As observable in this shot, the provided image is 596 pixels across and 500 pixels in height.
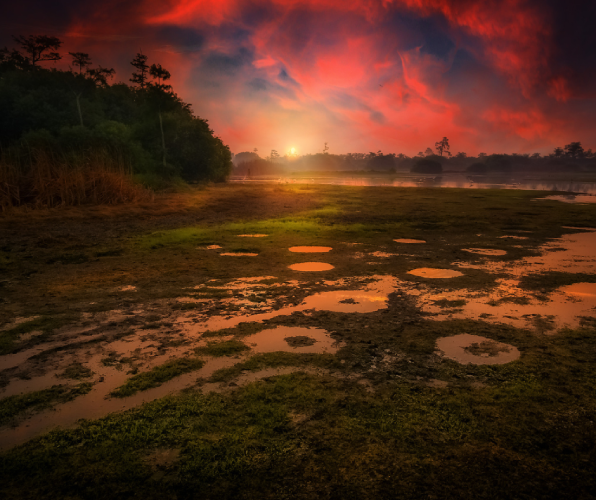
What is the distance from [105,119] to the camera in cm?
3631

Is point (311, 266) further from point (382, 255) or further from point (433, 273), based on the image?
point (433, 273)

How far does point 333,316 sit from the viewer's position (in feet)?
12.6

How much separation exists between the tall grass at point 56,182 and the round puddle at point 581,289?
13.0 metres

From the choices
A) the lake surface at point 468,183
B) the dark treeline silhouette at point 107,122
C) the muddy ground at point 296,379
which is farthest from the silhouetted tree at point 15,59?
the muddy ground at point 296,379

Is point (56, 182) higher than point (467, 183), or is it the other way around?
point (56, 182)

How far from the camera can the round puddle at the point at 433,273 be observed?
5.38 m

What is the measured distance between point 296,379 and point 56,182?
12918 millimetres

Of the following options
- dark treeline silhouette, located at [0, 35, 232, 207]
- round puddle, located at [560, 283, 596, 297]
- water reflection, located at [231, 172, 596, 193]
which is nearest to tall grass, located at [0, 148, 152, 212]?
dark treeline silhouette, located at [0, 35, 232, 207]

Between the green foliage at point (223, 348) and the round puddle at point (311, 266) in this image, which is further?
the round puddle at point (311, 266)

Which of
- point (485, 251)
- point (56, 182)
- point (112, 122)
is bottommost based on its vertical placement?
point (485, 251)

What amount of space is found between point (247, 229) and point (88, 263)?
405 centimetres

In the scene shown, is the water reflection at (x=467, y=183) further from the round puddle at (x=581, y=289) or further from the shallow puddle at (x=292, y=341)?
the shallow puddle at (x=292, y=341)

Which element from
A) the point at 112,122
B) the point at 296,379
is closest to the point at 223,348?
the point at 296,379

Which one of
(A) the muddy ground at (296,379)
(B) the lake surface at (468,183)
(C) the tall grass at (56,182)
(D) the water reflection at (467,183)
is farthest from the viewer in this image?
(D) the water reflection at (467,183)
